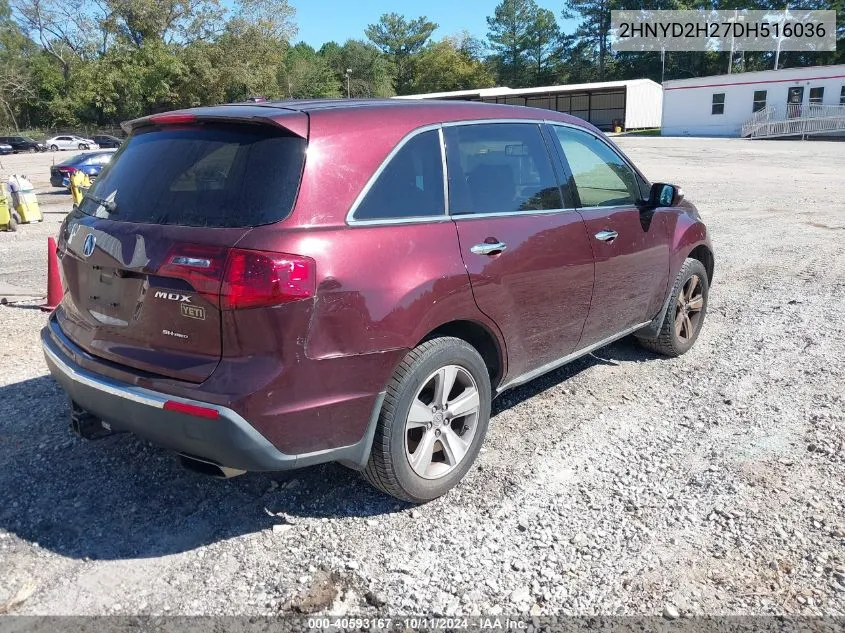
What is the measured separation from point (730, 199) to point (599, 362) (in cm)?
1136

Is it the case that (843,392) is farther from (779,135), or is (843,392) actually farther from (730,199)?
(779,135)

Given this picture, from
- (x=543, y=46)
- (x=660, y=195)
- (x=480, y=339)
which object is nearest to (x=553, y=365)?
(x=480, y=339)

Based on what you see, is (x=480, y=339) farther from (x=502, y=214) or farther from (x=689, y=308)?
(x=689, y=308)

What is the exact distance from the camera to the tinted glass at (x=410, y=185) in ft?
9.86

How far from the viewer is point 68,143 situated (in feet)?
182

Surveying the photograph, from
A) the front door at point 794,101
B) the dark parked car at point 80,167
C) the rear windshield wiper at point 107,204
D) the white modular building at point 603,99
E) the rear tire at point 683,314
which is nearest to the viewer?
the rear windshield wiper at point 107,204

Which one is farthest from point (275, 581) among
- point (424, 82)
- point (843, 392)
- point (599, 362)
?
point (424, 82)

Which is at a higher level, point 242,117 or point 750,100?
point 750,100

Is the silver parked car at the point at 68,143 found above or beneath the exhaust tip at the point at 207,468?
above

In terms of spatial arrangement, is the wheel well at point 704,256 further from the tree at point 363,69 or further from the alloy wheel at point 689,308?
the tree at point 363,69

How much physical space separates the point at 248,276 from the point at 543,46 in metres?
95.0

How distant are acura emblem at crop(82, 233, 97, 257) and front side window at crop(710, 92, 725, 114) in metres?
47.9

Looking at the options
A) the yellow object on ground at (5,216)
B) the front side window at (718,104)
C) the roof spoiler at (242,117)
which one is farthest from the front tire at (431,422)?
the front side window at (718,104)

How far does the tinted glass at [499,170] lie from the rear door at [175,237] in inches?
35.4
